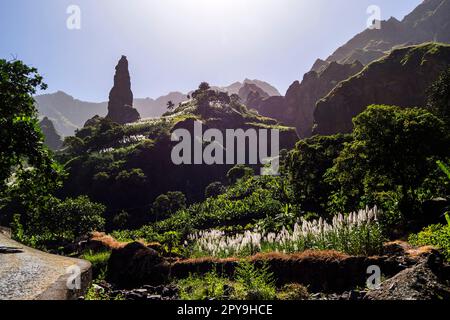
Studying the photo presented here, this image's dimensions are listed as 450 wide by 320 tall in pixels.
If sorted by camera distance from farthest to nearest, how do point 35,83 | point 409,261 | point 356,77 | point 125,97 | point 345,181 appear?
1. point 125,97
2. point 356,77
3. point 345,181
4. point 35,83
5. point 409,261

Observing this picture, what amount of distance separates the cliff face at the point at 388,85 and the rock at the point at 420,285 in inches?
3091

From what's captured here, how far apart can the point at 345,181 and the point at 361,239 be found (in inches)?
400

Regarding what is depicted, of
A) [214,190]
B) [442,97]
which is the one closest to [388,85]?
[214,190]

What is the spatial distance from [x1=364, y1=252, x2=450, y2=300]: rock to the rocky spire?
17666 centimetres

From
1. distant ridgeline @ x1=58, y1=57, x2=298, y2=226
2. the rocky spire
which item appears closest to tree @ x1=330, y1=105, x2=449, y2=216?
distant ridgeline @ x1=58, y1=57, x2=298, y2=226

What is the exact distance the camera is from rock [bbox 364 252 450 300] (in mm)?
6613

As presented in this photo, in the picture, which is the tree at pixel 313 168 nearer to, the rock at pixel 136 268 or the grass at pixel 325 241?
the grass at pixel 325 241

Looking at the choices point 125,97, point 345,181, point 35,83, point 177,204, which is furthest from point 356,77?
point 125,97

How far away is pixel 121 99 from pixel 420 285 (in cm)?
18611

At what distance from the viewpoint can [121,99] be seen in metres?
182

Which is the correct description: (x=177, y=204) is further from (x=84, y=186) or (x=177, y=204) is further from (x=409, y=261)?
(x=409, y=261)

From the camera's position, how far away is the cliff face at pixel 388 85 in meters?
80.4

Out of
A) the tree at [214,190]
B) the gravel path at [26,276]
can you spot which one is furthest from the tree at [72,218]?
the tree at [214,190]
